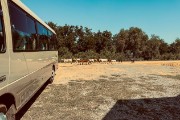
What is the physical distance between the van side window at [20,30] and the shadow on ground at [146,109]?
3.30m

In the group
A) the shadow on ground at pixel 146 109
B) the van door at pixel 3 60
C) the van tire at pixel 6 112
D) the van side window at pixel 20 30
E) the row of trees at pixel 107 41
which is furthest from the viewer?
the row of trees at pixel 107 41

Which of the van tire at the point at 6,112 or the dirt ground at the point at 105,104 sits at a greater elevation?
the van tire at the point at 6,112

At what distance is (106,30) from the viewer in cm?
7725

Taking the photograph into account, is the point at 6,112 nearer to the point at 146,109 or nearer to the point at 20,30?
the point at 20,30

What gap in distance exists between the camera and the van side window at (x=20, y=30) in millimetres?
5679

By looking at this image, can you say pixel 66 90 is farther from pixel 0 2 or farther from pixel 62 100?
pixel 0 2

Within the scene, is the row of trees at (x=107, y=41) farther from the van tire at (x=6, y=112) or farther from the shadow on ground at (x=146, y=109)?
the van tire at (x=6, y=112)

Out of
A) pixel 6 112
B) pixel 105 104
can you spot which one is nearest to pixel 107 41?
pixel 105 104

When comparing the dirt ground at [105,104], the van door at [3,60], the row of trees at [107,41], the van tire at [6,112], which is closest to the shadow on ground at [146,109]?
the dirt ground at [105,104]

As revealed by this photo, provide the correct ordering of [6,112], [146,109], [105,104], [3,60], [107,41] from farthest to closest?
[107,41] → [105,104] → [146,109] → [6,112] → [3,60]

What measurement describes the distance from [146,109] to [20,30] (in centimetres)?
517

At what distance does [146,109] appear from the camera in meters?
8.70

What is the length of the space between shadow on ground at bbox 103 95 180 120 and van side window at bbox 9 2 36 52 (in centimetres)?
330

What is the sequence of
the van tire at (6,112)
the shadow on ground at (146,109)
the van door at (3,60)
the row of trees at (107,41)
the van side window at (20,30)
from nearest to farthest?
the van door at (3,60), the van tire at (6,112), the van side window at (20,30), the shadow on ground at (146,109), the row of trees at (107,41)
